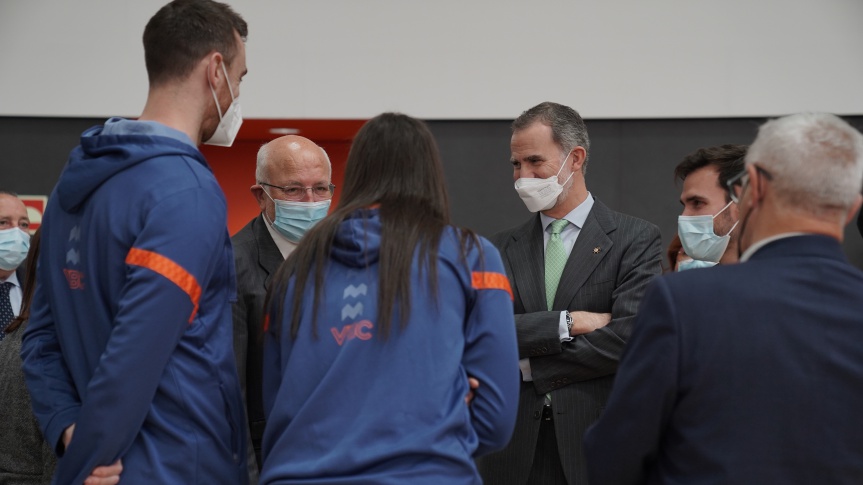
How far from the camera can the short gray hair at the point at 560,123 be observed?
3.23 metres

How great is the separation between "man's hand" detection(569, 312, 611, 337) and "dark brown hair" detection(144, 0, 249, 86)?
146cm


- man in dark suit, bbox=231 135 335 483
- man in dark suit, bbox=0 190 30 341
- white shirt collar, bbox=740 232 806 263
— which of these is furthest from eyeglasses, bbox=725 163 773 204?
man in dark suit, bbox=0 190 30 341

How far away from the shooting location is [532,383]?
2.91 m

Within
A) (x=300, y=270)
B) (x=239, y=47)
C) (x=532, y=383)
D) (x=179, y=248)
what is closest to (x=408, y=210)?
(x=300, y=270)

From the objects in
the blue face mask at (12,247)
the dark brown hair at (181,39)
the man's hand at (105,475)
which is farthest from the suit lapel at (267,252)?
the blue face mask at (12,247)

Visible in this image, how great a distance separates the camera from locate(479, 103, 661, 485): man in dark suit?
2.85 metres

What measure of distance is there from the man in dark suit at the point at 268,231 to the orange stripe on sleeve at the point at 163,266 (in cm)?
74

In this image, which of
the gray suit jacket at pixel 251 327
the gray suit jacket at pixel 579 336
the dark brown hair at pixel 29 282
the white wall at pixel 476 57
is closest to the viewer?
the gray suit jacket at pixel 251 327

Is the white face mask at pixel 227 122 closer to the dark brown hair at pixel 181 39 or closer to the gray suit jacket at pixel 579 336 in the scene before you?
the dark brown hair at pixel 181 39

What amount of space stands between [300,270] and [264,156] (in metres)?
1.34

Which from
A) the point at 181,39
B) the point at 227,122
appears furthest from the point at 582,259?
the point at 181,39

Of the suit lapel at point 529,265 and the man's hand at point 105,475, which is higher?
the suit lapel at point 529,265

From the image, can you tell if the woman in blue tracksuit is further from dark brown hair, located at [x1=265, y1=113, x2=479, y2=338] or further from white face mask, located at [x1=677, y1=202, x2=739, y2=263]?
white face mask, located at [x1=677, y1=202, x2=739, y2=263]

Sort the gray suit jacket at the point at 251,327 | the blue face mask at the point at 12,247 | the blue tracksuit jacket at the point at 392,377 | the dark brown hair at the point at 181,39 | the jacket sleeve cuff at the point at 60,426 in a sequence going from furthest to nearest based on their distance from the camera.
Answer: the blue face mask at the point at 12,247 < the gray suit jacket at the point at 251,327 < the dark brown hair at the point at 181,39 < the jacket sleeve cuff at the point at 60,426 < the blue tracksuit jacket at the point at 392,377
